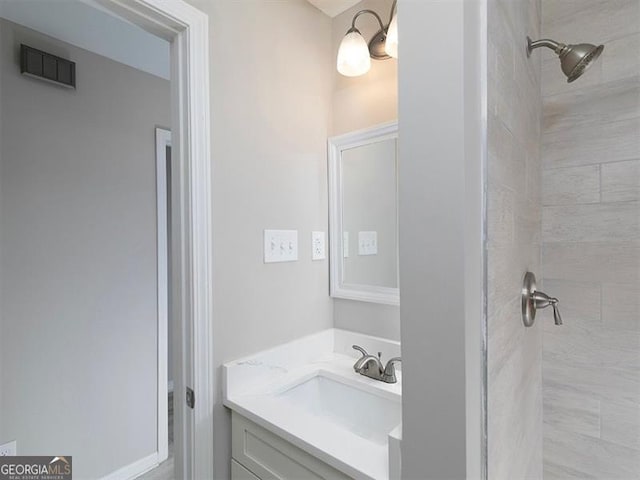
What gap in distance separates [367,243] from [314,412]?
0.73 metres

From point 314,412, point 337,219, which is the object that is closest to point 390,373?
point 314,412

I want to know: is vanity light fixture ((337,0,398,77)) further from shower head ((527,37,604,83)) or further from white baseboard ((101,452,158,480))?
white baseboard ((101,452,158,480))

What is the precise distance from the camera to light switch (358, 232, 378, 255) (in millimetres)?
1489

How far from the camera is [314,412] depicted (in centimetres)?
129

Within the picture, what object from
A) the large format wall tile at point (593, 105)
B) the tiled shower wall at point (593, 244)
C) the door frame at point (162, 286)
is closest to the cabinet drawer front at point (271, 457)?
the tiled shower wall at point (593, 244)

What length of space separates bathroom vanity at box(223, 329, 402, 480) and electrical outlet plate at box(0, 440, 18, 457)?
1183 mm

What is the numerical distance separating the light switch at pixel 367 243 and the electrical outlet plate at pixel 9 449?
182 cm

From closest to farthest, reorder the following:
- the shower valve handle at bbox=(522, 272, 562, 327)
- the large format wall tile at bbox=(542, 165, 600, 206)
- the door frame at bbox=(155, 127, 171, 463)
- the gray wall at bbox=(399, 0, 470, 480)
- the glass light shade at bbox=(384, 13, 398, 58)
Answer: the gray wall at bbox=(399, 0, 470, 480) → the shower valve handle at bbox=(522, 272, 562, 327) → the large format wall tile at bbox=(542, 165, 600, 206) → the glass light shade at bbox=(384, 13, 398, 58) → the door frame at bbox=(155, 127, 171, 463)

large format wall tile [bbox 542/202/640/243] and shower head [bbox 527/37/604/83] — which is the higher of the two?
shower head [bbox 527/37/604/83]

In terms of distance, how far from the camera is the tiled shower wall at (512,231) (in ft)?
2.22

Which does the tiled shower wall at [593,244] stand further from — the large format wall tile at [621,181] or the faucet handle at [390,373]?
the faucet handle at [390,373]

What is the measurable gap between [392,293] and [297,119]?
853 mm

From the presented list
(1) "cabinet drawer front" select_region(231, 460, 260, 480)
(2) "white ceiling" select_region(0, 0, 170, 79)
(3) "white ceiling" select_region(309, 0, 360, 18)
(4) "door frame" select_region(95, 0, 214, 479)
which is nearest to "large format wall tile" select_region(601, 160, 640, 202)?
(3) "white ceiling" select_region(309, 0, 360, 18)

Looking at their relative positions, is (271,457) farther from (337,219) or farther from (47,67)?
(47,67)
